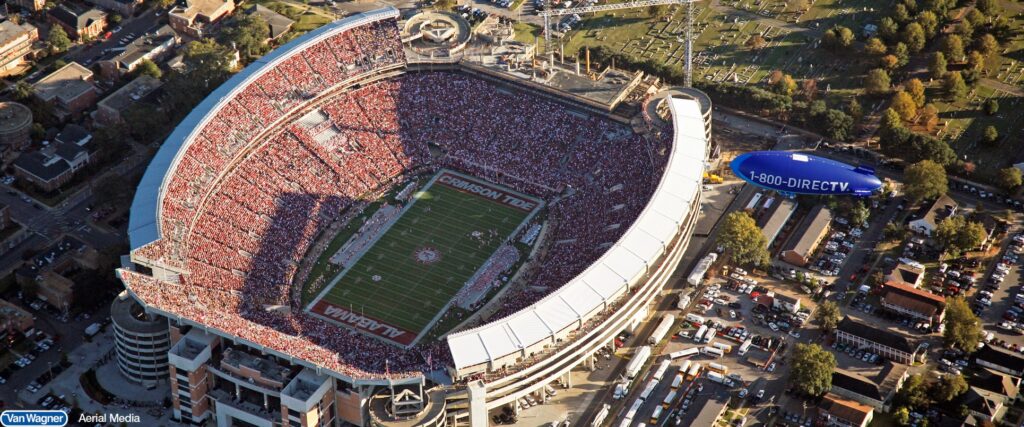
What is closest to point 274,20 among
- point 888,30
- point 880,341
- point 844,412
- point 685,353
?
point 888,30

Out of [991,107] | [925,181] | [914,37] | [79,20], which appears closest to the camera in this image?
[925,181]

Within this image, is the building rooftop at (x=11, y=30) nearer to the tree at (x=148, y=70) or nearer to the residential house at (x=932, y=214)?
the tree at (x=148, y=70)

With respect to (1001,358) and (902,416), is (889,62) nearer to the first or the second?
(1001,358)

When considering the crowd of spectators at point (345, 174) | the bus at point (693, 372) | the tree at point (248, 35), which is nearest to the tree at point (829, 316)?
the bus at point (693, 372)

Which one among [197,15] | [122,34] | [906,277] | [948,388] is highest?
[906,277]

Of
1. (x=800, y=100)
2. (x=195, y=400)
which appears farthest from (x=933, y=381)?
(x=195, y=400)
